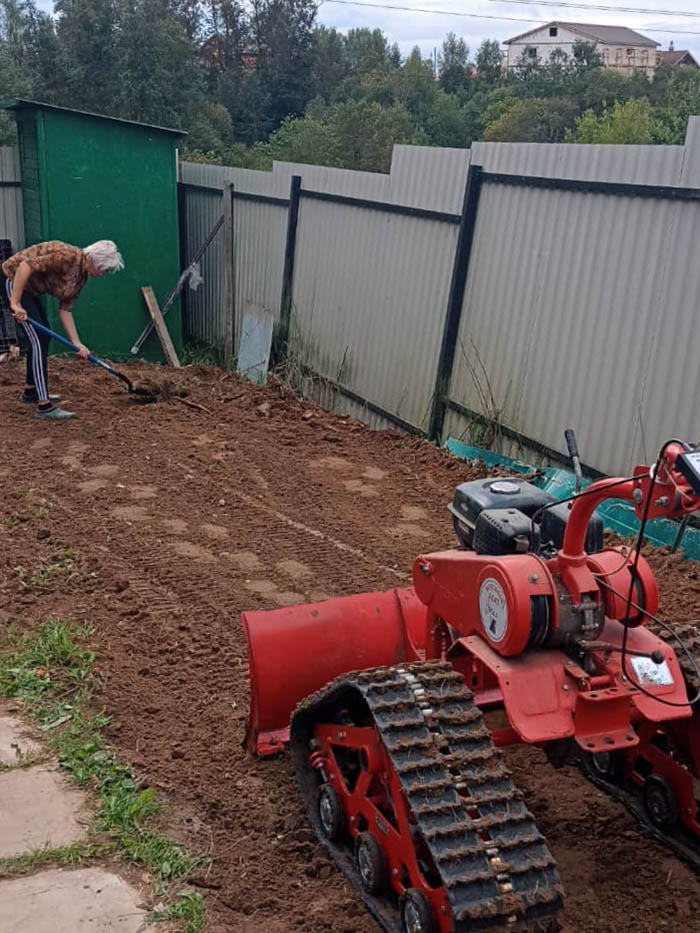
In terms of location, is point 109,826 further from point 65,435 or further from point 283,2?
point 283,2

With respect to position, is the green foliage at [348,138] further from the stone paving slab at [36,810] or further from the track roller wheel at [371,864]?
the track roller wheel at [371,864]

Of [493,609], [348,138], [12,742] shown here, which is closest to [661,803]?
[493,609]

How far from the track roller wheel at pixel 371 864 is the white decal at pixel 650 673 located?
943 mm

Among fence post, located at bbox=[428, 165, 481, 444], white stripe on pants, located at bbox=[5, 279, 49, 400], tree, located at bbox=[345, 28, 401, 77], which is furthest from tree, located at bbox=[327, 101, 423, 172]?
fence post, located at bbox=[428, 165, 481, 444]

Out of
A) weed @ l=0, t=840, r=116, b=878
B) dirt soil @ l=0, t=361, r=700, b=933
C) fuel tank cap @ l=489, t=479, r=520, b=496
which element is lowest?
dirt soil @ l=0, t=361, r=700, b=933

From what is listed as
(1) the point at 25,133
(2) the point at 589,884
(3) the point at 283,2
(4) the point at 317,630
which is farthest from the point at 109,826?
(3) the point at 283,2

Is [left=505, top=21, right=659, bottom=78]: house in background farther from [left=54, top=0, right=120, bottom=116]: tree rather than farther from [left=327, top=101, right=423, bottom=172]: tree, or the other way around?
[left=54, top=0, right=120, bottom=116]: tree

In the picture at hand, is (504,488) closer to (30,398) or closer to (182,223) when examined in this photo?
(30,398)

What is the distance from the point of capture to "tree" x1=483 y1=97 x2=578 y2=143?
136 feet

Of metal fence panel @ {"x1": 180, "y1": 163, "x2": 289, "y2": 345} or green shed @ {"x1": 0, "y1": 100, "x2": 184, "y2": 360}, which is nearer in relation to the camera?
metal fence panel @ {"x1": 180, "y1": 163, "x2": 289, "y2": 345}

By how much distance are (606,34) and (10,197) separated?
12504 centimetres

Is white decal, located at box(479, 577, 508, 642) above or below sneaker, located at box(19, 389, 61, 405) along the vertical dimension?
above

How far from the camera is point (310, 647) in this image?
13.0ft

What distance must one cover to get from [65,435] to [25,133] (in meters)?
4.96
